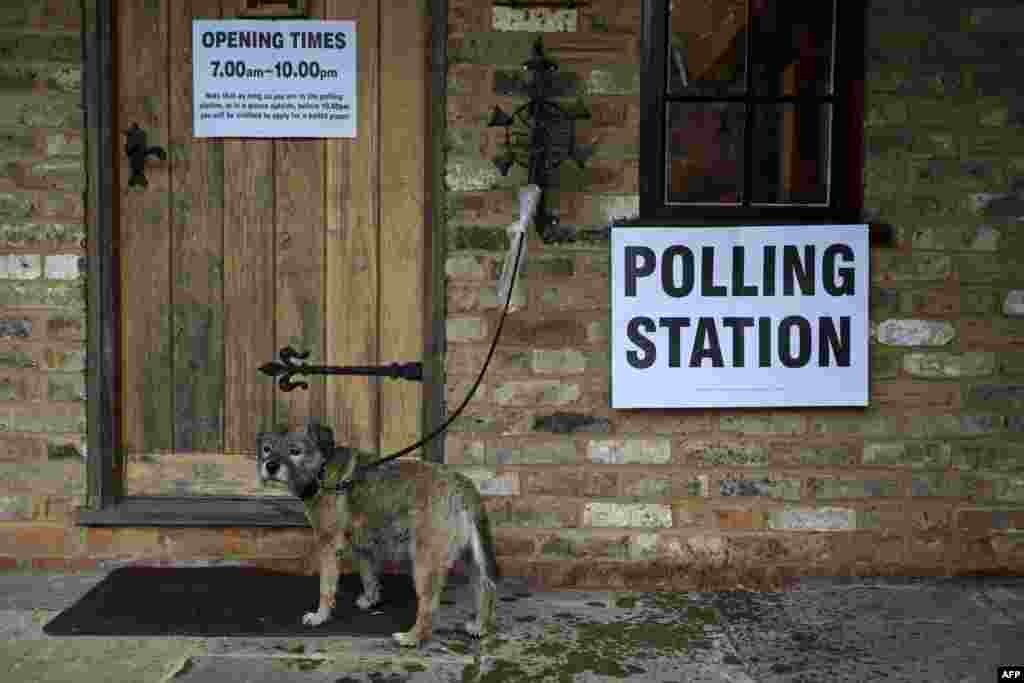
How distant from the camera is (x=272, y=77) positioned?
13.6 feet

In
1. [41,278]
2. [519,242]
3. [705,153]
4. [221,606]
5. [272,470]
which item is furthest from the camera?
[705,153]

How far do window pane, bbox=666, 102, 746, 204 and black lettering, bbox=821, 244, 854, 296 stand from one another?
43cm

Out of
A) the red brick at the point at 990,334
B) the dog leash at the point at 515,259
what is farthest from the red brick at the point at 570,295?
the red brick at the point at 990,334

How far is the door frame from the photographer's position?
4062 millimetres

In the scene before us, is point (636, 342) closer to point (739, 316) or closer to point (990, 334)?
point (739, 316)

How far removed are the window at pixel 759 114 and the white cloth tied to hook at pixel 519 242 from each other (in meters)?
0.48

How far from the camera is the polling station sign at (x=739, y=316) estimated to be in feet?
13.3

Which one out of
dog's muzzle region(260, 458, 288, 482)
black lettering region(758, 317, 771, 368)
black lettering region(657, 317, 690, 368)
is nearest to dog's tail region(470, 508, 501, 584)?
dog's muzzle region(260, 458, 288, 482)

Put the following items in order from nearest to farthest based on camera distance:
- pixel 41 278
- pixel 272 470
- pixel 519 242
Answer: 1. pixel 272 470
2. pixel 519 242
3. pixel 41 278

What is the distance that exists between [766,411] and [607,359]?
2.24 feet

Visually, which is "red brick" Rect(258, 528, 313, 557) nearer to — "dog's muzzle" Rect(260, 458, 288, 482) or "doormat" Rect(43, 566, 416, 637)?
"doormat" Rect(43, 566, 416, 637)

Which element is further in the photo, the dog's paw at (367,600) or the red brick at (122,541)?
the red brick at (122,541)

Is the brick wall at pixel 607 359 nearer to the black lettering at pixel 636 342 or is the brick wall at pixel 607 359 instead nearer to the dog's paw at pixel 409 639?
the black lettering at pixel 636 342

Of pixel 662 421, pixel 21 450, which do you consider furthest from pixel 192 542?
pixel 662 421
